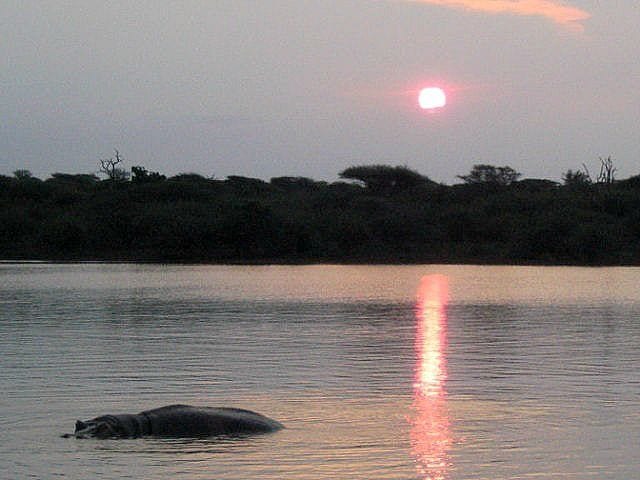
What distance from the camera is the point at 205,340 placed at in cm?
2377

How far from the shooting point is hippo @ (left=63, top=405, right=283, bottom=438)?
12.8 meters

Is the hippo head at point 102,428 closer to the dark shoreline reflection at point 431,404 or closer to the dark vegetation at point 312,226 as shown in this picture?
the dark shoreline reflection at point 431,404

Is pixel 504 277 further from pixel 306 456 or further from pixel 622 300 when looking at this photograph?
pixel 306 456

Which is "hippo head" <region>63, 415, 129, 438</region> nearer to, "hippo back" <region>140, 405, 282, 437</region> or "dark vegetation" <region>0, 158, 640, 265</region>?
"hippo back" <region>140, 405, 282, 437</region>

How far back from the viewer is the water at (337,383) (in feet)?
39.0

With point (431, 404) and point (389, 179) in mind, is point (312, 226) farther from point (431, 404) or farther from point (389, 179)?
point (431, 404)

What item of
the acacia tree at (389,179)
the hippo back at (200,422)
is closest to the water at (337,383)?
the hippo back at (200,422)

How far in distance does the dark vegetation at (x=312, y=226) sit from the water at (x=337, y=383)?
1432 inches

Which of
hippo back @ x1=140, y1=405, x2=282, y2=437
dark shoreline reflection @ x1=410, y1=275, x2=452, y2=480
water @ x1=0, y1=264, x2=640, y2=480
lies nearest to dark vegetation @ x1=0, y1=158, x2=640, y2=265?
water @ x1=0, y1=264, x2=640, y2=480

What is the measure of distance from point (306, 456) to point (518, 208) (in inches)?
2937

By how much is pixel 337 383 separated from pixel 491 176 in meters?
90.0

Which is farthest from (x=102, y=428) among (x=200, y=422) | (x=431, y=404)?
(x=431, y=404)

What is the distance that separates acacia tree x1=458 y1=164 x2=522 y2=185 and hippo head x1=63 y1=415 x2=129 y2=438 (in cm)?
9173

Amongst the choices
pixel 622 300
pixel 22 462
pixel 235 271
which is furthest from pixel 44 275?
pixel 22 462
